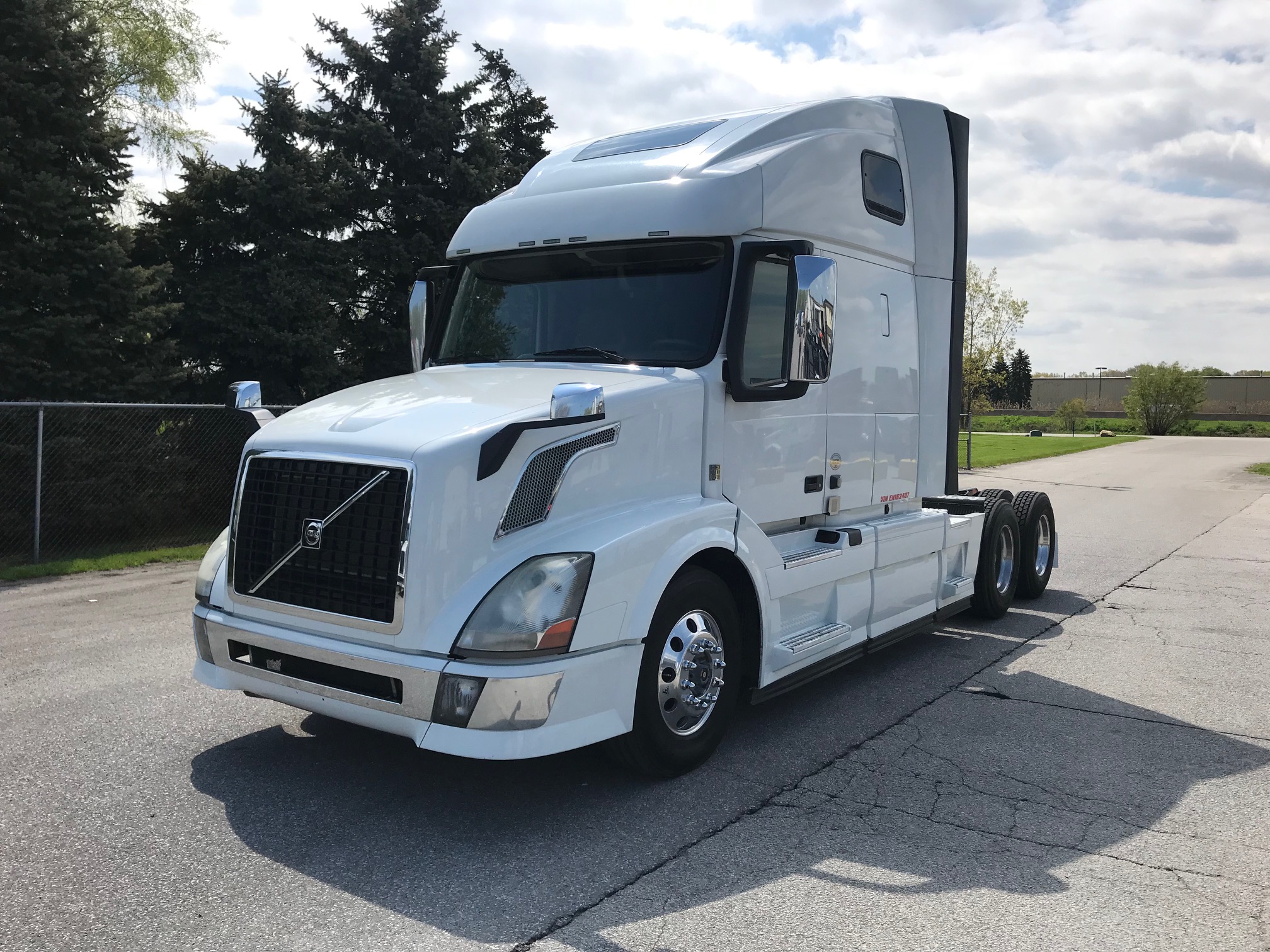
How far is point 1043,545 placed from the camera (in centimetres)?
981

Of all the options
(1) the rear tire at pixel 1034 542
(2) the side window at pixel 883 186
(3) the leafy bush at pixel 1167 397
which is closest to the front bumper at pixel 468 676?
(2) the side window at pixel 883 186

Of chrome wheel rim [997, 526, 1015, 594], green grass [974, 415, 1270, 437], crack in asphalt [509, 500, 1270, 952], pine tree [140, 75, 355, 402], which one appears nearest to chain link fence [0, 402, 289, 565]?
pine tree [140, 75, 355, 402]

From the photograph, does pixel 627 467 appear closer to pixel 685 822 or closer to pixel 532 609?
pixel 532 609

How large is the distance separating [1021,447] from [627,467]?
41036mm

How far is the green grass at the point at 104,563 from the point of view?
10547mm

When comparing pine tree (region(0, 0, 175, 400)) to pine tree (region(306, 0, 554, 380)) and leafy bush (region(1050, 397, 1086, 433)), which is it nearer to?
pine tree (region(306, 0, 554, 380))

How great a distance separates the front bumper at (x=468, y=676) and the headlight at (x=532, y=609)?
0.08 m

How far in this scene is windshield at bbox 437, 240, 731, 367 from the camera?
5.27 metres

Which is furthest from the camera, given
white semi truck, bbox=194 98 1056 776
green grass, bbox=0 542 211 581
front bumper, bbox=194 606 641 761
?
green grass, bbox=0 542 211 581

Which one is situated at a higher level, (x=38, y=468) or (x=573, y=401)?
(x=573, y=401)

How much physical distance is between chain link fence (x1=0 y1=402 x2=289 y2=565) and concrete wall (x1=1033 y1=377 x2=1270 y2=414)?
79463 mm

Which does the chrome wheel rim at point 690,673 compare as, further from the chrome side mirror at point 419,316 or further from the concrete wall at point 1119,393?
the concrete wall at point 1119,393

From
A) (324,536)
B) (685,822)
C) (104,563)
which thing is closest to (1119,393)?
(104,563)

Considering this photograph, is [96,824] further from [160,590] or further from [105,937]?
[160,590]
